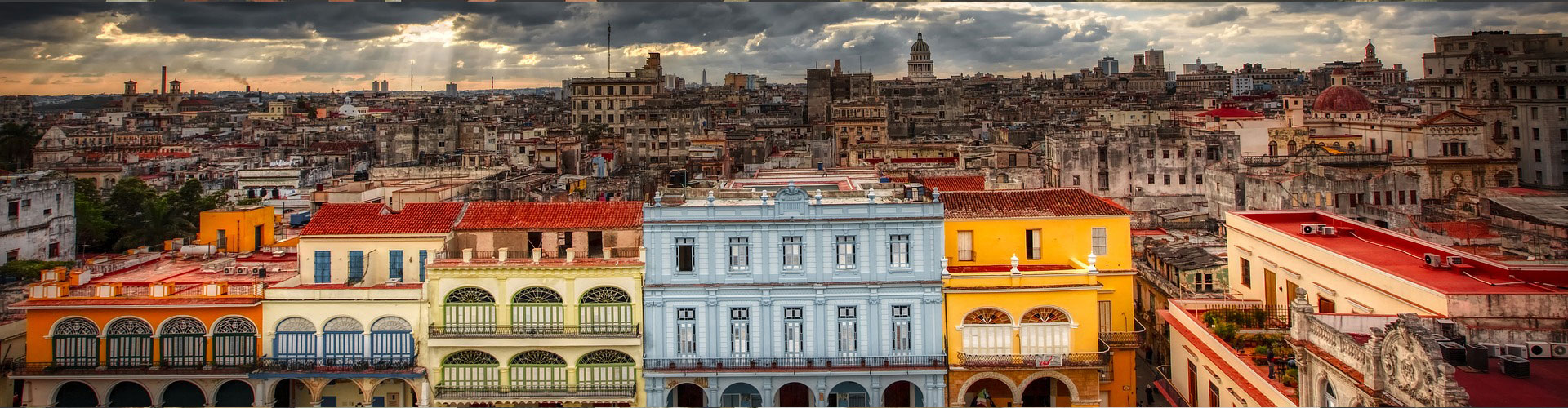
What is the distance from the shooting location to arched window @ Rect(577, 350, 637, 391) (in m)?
23.7

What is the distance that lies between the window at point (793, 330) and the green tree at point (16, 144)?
49894 millimetres

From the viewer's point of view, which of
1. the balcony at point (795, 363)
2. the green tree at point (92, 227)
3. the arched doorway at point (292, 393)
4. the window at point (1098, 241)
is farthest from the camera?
the green tree at point (92, 227)

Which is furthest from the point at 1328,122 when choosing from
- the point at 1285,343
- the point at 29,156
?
the point at 29,156

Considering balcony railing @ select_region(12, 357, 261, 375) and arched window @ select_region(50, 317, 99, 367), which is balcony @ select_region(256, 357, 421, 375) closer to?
balcony railing @ select_region(12, 357, 261, 375)

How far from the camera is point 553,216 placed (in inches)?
1003

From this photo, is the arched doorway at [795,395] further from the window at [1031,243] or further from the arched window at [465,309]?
the arched window at [465,309]

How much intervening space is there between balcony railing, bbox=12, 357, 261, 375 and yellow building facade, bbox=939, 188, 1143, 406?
44.0 feet

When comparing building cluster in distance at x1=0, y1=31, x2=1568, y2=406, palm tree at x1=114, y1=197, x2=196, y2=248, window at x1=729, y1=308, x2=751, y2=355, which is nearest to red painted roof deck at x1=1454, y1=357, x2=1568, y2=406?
building cluster in distance at x1=0, y1=31, x2=1568, y2=406

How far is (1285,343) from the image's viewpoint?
62.3 ft

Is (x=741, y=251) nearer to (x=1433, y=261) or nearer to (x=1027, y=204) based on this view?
(x=1027, y=204)

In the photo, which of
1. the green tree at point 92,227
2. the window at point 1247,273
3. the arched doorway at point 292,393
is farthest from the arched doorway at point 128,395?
the window at point 1247,273

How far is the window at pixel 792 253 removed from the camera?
23.4 m

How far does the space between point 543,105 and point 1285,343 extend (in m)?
118

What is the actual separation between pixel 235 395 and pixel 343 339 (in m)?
2.35
